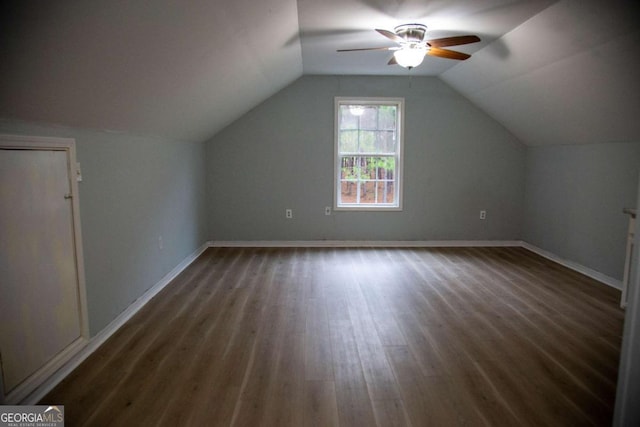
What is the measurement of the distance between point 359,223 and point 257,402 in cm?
380

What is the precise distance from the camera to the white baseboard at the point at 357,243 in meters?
5.68

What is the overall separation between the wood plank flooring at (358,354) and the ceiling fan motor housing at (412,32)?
2.24 metres

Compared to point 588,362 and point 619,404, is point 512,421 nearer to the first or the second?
point 619,404

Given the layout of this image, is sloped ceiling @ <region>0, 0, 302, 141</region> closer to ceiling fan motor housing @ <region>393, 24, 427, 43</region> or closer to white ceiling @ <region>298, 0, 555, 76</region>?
white ceiling @ <region>298, 0, 555, 76</region>

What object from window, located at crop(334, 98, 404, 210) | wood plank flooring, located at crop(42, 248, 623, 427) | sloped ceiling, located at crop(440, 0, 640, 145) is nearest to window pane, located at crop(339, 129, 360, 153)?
window, located at crop(334, 98, 404, 210)

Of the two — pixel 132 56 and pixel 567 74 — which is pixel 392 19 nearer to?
pixel 567 74

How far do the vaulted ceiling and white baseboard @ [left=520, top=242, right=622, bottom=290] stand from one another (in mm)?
1351

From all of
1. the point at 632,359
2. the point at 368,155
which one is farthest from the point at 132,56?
the point at 368,155

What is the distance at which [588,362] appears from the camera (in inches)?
99.3

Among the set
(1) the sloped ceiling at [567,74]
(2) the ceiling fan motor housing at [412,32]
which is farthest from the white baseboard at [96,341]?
(1) the sloped ceiling at [567,74]

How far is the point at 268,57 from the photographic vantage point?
3.74 m

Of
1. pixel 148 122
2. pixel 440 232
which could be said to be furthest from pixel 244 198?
pixel 440 232

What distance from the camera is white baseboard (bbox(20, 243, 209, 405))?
2.13 m

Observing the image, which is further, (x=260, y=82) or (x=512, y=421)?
(x=260, y=82)
